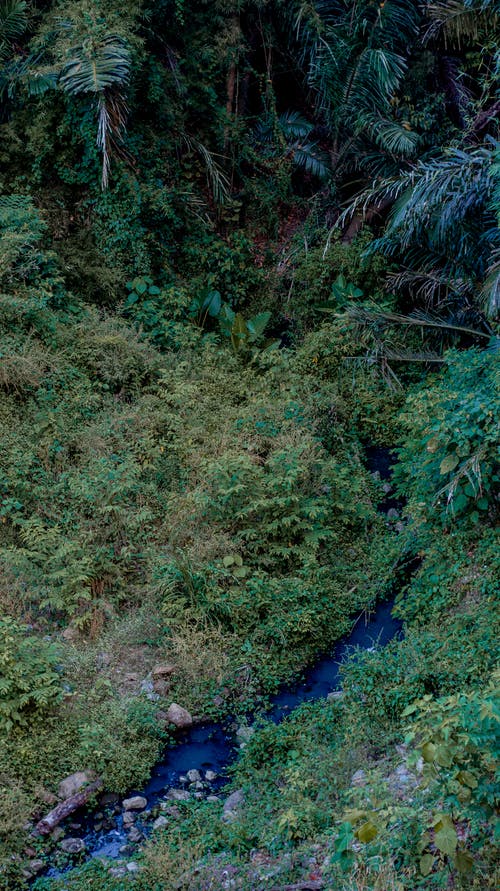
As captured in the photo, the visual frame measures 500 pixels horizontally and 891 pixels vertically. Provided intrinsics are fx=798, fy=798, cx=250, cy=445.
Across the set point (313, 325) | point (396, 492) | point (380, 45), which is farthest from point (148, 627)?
point (380, 45)

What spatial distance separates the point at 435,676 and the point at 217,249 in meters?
8.25

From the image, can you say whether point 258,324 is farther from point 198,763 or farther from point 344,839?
point 344,839

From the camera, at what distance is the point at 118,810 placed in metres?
6.32

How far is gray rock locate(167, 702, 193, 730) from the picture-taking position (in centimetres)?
715

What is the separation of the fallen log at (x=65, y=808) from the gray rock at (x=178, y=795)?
1.83ft

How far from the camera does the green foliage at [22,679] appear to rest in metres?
6.54

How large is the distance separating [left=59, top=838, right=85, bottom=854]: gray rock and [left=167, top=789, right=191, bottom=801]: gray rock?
784 millimetres

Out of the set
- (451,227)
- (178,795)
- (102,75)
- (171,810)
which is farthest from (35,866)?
(102,75)

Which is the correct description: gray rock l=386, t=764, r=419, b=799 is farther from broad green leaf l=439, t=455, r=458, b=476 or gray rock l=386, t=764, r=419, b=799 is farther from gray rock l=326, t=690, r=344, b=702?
broad green leaf l=439, t=455, r=458, b=476

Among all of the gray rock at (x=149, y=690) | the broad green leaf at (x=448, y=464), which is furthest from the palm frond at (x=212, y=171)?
the gray rock at (x=149, y=690)

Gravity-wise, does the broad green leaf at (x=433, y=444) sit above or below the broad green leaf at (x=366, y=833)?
below

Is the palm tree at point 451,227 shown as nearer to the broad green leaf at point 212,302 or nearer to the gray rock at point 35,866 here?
the broad green leaf at point 212,302

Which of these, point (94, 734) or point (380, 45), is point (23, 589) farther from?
point (380, 45)

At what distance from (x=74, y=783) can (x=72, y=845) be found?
498 mm
